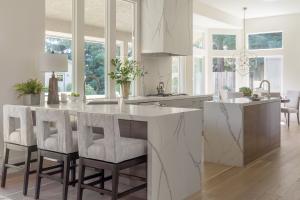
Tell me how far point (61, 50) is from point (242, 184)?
11.2 ft

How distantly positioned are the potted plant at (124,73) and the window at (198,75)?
3.92 m

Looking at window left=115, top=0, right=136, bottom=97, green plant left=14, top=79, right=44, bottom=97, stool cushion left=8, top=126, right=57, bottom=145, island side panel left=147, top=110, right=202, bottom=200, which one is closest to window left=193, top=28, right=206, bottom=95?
window left=115, top=0, right=136, bottom=97

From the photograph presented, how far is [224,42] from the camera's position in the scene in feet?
35.2

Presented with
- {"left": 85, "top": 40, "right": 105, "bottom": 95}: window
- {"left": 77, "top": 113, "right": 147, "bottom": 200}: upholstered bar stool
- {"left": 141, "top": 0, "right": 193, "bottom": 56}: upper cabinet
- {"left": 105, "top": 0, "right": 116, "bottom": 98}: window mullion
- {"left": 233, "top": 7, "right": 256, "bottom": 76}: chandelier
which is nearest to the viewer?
{"left": 77, "top": 113, "right": 147, "bottom": 200}: upholstered bar stool

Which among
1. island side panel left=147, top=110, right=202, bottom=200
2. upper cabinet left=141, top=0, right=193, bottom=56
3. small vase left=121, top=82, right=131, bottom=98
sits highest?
upper cabinet left=141, top=0, right=193, bottom=56

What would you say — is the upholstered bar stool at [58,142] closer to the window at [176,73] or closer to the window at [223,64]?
the window at [176,73]

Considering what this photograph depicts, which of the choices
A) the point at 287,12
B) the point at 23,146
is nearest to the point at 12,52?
the point at 23,146

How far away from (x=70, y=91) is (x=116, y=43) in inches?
58.6

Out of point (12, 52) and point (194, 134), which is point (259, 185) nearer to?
point (194, 134)

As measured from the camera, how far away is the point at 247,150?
15.9 ft

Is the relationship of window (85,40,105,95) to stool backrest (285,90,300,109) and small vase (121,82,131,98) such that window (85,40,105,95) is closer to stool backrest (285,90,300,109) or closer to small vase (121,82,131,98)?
small vase (121,82,131,98)

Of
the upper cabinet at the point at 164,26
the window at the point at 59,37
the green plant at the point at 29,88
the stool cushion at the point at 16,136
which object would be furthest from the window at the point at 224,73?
the stool cushion at the point at 16,136

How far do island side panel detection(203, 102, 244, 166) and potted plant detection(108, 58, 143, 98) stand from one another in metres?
1.68

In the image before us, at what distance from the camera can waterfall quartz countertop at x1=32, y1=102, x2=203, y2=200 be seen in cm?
294
